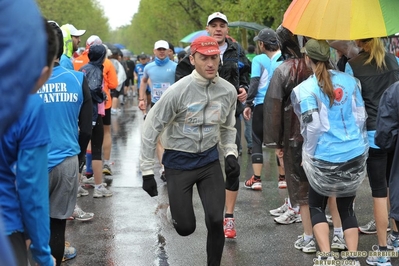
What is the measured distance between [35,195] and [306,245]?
12.5ft

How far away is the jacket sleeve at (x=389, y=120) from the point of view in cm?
418

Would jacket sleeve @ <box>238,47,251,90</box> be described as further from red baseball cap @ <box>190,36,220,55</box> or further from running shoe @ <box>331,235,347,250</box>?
running shoe @ <box>331,235,347,250</box>

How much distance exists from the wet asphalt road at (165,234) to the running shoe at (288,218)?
73mm

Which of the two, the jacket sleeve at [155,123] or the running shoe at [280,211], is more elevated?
the jacket sleeve at [155,123]

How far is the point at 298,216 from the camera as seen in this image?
709cm

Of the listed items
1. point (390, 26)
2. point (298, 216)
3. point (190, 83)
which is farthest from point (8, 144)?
point (298, 216)

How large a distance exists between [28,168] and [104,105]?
6.45 metres

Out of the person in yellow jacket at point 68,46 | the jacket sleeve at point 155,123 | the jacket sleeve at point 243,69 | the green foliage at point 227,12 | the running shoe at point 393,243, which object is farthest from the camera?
the green foliage at point 227,12

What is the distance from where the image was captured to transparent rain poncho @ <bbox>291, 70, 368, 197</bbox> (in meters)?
4.98

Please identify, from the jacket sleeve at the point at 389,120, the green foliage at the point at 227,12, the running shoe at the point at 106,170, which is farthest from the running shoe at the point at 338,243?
the green foliage at the point at 227,12

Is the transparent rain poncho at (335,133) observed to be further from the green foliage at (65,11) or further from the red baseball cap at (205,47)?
the green foliage at (65,11)

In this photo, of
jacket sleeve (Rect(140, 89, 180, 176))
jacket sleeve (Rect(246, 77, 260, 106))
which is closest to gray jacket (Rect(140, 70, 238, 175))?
jacket sleeve (Rect(140, 89, 180, 176))

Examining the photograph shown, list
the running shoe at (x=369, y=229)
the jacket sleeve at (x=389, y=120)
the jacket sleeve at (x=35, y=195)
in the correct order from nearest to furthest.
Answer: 1. the jacket sleeve at (x=35, y=195)
2. the jacket sleeve at (x=389, y=120)
3. the running shoe at (x=369, y=229)

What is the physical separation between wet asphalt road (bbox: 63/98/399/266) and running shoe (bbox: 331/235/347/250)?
0.67 feet
